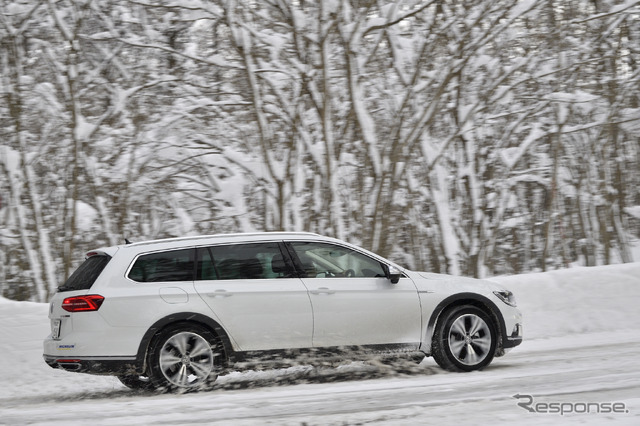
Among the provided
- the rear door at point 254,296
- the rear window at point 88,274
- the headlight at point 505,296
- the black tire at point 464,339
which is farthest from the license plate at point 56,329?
the headlight at point 505,296

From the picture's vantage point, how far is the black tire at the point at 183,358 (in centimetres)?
743

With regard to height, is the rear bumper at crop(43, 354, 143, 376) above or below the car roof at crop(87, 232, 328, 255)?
below

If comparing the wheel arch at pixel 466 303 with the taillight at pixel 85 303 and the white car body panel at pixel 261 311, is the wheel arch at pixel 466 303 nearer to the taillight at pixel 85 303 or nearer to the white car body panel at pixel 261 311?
the white car body panel at pixel 261 311

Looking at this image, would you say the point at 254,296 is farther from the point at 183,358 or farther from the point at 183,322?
the point at 183,358

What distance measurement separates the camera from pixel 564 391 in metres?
6.61

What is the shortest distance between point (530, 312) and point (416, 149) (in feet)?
22.1

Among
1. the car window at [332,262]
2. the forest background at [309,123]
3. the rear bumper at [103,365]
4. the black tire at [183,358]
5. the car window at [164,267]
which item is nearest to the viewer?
the rear bumper at [103,365]

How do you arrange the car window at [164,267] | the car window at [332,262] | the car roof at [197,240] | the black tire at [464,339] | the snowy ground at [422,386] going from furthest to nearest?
the black tire at [464,339]
the car window at [332,262]
the car roof at [197,240]
the car window at [164,267]
the snowy ground at [422,386]

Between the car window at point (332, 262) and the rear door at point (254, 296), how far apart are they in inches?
7.5

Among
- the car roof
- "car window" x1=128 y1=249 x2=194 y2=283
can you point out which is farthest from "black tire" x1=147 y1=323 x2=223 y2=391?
the car roof

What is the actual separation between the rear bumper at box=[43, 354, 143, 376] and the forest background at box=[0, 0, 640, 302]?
6981 mm

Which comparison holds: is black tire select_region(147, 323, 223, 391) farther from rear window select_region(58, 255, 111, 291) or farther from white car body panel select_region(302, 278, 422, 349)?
white car body panel select_region(302, 278, 422, 349)

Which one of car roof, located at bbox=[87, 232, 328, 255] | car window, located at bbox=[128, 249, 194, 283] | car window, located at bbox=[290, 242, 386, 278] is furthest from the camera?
car window, located at bbox=[290, 242, 386, 278]

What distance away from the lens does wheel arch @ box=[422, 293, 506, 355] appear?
8.12 meters
